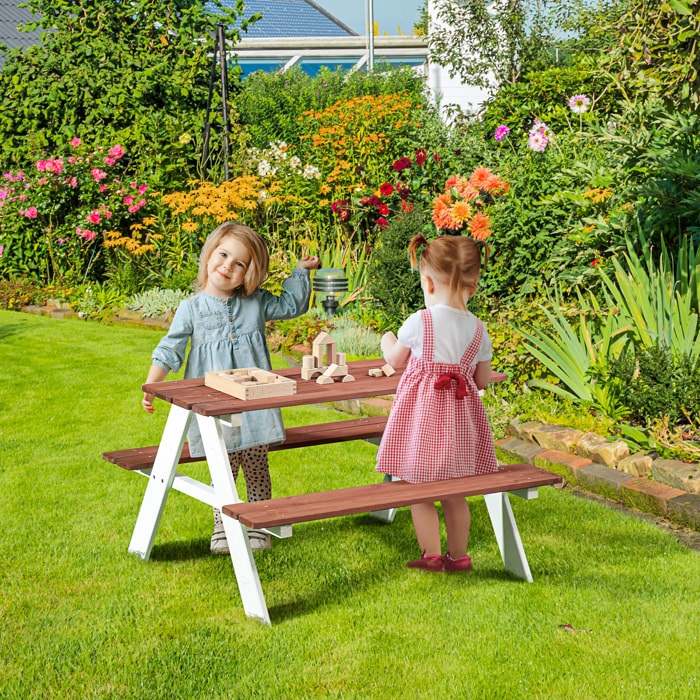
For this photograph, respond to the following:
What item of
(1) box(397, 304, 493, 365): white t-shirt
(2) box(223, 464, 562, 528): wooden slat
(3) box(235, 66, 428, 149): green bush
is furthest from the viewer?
(3) box(235, 66, 428, 149): green bush

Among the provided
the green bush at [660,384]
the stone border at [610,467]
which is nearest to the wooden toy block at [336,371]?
the stone border at [610,467]

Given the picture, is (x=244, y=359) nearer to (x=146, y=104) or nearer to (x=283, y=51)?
(x=146, y=104)

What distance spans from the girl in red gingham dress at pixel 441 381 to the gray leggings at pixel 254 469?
680 mm

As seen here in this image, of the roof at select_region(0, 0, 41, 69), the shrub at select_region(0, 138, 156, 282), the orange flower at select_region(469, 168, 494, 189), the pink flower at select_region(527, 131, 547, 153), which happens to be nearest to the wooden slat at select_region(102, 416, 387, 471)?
the orange flower at select_region(469, 168, 494, 189)

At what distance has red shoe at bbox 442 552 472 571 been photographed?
11.3ft

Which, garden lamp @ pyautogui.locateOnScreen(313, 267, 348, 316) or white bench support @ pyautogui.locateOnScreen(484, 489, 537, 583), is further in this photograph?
garden lamp @ pyautogui.locateOnScreen(313, 267, 348, 316)

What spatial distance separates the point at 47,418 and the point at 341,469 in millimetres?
2233

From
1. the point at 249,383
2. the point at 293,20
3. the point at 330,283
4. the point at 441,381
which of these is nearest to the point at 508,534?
the point at 441,381

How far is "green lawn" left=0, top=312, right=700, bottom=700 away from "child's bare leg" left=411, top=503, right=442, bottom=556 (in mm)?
107

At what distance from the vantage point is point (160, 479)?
3.37m

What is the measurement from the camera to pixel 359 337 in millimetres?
7160

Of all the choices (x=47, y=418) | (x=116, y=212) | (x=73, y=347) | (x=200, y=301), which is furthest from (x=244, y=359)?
(x=116, y=212)

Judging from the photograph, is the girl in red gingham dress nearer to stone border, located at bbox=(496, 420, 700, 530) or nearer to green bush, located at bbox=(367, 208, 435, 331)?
stone border, located at bbox=(496, 420, 700, 530)

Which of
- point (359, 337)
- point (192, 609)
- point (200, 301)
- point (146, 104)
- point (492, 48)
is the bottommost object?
point (192, 609)
